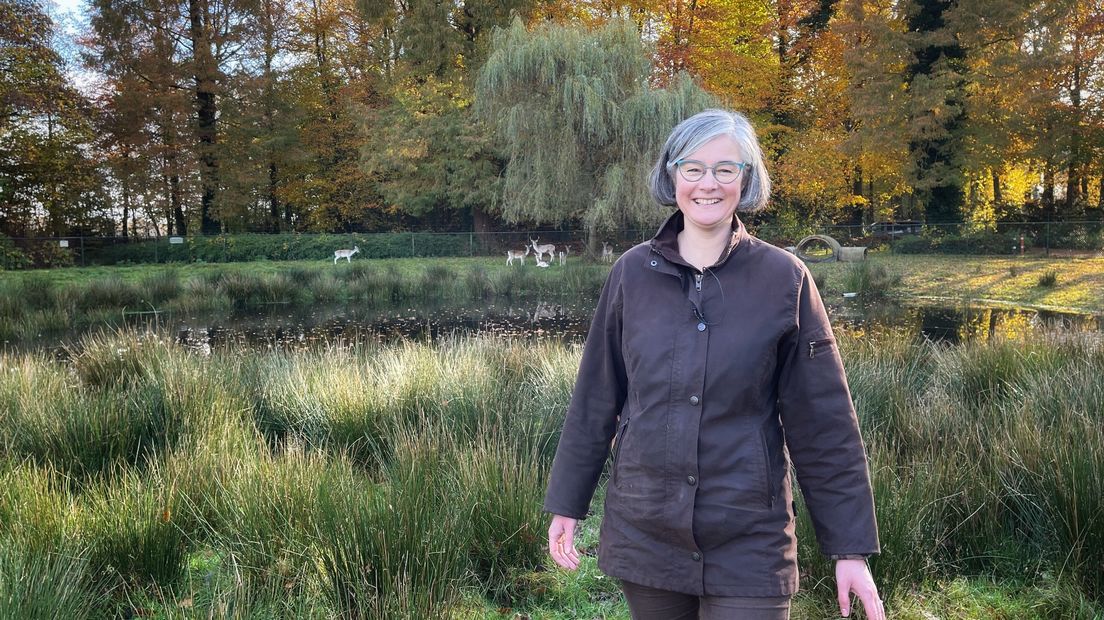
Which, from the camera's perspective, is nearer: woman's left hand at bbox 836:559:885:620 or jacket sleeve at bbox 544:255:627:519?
woman's left hand at bbox 836:559:885:620

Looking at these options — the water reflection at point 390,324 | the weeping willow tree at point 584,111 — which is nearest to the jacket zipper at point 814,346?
the water reflection at point 390,324

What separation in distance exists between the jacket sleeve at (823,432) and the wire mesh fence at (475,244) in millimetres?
20475

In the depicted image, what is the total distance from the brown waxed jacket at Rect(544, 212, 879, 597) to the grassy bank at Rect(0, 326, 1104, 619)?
1.06m

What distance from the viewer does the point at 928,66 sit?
24094 millimetres

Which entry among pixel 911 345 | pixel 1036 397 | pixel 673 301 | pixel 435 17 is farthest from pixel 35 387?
pixel 435 17

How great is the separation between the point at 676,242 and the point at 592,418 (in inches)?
19.7

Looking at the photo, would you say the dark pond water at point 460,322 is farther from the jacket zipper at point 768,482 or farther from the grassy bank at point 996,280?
the jacket zipper at point 768,482

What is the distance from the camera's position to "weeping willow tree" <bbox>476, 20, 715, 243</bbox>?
66.5 feet

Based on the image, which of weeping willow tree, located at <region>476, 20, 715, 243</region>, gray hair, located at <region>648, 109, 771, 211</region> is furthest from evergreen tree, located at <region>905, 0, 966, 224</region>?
gray hair, located at <region>648, 109, 771, 211</region>

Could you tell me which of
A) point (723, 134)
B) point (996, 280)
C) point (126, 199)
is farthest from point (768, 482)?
point (126, 199)

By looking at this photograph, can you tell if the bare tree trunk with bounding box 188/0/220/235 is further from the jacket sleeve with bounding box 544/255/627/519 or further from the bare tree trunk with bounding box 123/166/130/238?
the jacket sleeve with bounding box 544/255/627/519

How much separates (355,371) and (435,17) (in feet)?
79.4

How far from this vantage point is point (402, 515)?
2.85 meters

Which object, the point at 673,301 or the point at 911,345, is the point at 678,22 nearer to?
the point at 911,345
